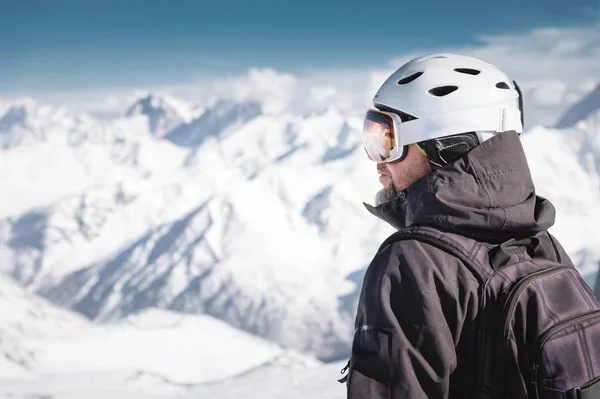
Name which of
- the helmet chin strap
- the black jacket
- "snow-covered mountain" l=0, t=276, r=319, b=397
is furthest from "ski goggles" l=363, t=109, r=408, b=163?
"snow-covered mountain" l=0, t=276, r=319, b=397

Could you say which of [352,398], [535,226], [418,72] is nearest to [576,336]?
[535,226]

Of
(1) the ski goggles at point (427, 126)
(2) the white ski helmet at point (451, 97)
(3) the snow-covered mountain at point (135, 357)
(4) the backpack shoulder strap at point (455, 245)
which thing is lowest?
(3) the snow-covered mountain at point (135, 357)

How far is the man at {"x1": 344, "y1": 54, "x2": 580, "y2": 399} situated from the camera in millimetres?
2479

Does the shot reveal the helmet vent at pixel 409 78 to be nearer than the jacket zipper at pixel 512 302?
No

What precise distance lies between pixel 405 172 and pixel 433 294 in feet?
2.69

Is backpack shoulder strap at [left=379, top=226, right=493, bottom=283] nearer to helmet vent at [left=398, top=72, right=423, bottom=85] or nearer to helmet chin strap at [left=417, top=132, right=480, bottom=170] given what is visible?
helmet chin strap at [left=417, top=132, right=480, bottom=170]

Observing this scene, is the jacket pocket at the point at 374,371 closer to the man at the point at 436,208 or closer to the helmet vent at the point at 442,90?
the man at the point at 436,208

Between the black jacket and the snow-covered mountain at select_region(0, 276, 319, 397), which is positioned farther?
the snow-covered mountain at select_region(0, 276, 319, 397)

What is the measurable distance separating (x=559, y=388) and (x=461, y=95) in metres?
1.44

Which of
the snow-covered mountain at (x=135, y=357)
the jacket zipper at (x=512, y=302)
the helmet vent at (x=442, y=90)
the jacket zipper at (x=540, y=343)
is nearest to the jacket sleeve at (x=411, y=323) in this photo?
the jacket zipper at (x=512, y=302)

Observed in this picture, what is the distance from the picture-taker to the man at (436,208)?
2.48 metres

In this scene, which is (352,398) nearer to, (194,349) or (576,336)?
(576,336)

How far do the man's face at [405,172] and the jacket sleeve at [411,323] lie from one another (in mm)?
607

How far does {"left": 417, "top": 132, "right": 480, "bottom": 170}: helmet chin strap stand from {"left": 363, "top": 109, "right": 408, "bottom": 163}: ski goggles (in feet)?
0.52
